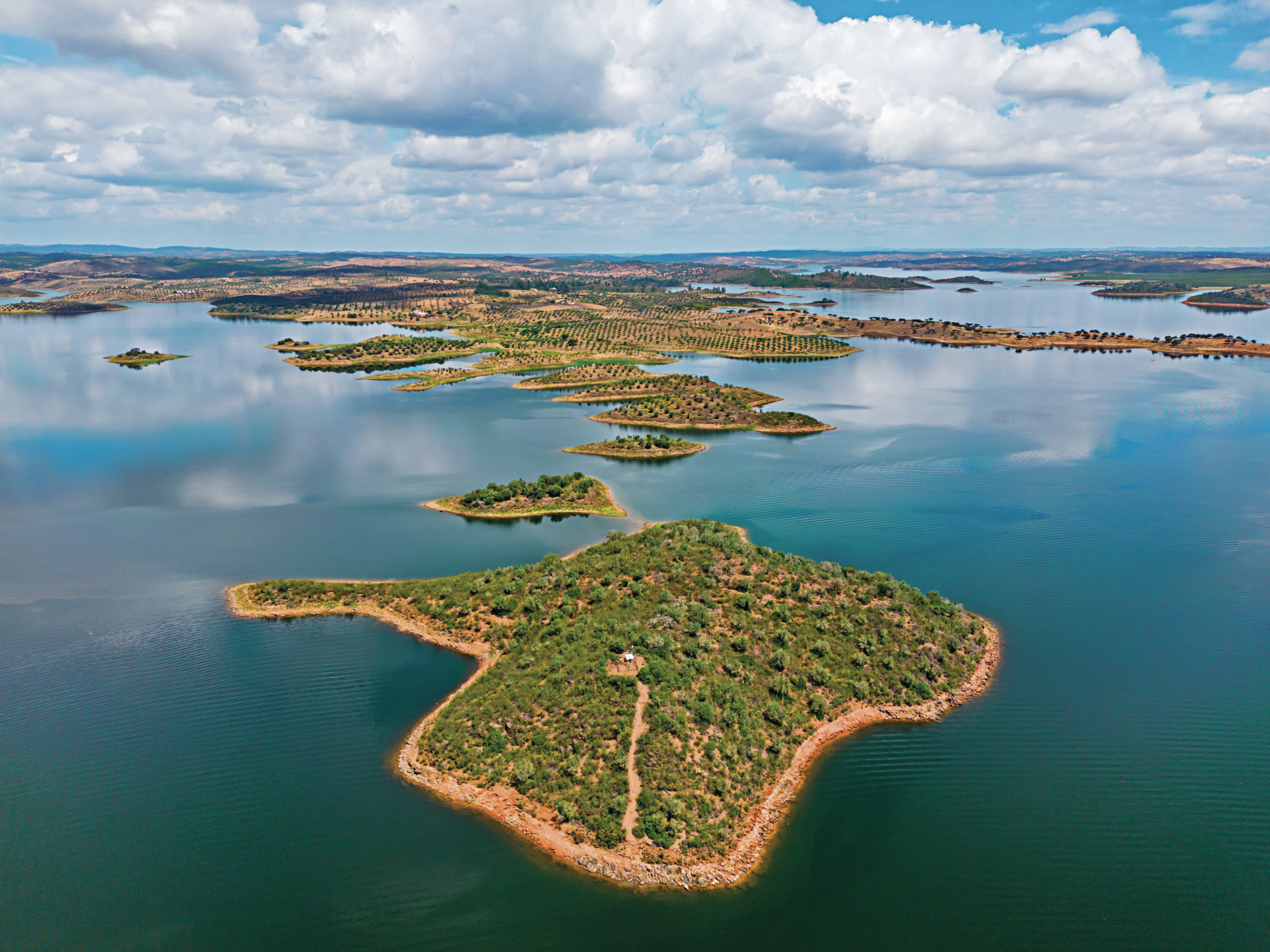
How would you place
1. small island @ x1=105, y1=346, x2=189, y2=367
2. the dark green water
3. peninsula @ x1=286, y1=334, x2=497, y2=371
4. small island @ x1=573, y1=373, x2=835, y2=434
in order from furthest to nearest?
peninsula @ x1=286, y1=334, x2=497, y2=371 < small island @ x1=105, y1=346, x2=189, y2=367 < small island @ x1=573, y1=373, x2=835, y2=434 < the dark green water

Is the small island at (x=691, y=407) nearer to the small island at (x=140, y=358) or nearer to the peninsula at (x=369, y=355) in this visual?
the peninsula at (x=369, y=355)

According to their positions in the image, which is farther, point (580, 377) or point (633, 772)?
point (580, 377)

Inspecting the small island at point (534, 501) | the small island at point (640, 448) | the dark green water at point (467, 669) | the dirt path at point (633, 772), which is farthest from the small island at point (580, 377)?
the dirt path at point (633, 772)

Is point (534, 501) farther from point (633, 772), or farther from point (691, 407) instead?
point (691, 407)

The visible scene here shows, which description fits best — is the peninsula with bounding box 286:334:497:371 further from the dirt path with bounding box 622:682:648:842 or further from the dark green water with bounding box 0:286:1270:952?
the dirt path with bounding box 622:682:648:842

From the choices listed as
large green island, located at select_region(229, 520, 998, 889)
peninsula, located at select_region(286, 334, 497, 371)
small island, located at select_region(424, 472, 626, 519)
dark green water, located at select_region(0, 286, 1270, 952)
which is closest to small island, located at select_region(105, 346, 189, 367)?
peninsula, located at select_region(286, 334, 497, 371)

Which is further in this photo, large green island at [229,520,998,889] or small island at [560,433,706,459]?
small island at [560,433,706,459]

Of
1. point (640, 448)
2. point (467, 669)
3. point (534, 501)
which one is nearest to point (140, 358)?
point (640, 448)
